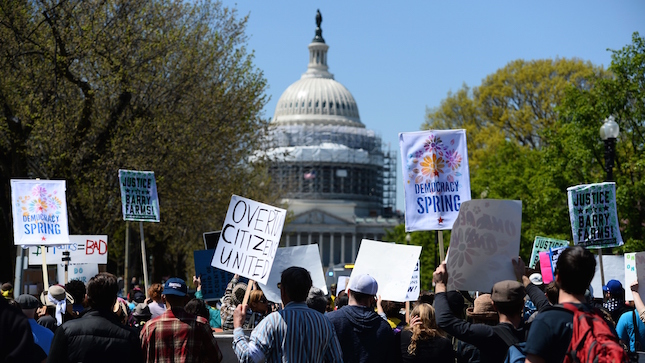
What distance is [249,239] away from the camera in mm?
9016

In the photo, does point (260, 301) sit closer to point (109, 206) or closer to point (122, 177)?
point (122, 177)

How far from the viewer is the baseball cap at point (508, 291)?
235 inches

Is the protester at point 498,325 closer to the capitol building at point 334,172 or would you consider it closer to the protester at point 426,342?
the protester at point 426,342

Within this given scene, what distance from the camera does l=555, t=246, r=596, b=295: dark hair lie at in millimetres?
4930

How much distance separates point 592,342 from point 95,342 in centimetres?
284

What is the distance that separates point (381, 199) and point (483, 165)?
10403 cm

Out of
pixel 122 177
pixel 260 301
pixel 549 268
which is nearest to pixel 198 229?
pixel 122 177

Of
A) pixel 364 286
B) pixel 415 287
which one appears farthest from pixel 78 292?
pixel 415 287

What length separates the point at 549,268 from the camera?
1240 cm

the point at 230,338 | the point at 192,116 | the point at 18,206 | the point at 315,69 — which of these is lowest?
the point at 230,338

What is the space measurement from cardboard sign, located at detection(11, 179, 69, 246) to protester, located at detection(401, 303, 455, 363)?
7993 mm

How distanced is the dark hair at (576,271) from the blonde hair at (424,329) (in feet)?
7.52

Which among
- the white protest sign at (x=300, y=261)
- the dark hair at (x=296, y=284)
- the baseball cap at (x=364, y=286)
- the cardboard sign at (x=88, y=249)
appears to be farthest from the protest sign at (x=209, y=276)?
the dark hair at (x=296, y=284)

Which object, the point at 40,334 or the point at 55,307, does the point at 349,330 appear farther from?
the point at 55,307
